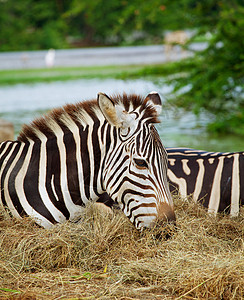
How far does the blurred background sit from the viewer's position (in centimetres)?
1070

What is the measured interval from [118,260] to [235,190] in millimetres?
1616

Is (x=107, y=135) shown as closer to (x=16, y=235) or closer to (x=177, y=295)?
(x=16, y=235)

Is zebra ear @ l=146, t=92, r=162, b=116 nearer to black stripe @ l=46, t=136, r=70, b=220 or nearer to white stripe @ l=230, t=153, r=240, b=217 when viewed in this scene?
black stripe @ l=46, t=136, r=70, b=220

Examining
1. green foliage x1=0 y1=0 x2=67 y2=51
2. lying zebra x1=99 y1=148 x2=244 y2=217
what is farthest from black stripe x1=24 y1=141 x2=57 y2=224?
green foliage x1=0 y1=0 x2=67 y2=51

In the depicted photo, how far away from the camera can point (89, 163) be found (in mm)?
3680

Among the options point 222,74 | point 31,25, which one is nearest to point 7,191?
point 222,74

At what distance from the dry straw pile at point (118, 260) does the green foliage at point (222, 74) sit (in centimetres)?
659

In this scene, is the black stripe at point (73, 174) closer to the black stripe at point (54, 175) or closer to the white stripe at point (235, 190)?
the black stripe at point (54, 175)

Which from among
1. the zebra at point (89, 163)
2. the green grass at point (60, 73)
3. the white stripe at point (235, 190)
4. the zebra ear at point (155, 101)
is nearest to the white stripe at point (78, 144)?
the zebra at point (89, 163)

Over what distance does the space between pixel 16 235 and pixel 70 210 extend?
18.0 inches

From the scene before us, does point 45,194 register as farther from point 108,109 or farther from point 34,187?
point 108,109

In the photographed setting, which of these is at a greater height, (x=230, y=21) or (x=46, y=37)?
(x=46, y=37)

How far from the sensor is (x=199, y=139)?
1049 cm

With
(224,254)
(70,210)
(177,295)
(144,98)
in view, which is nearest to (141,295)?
(177,295)
